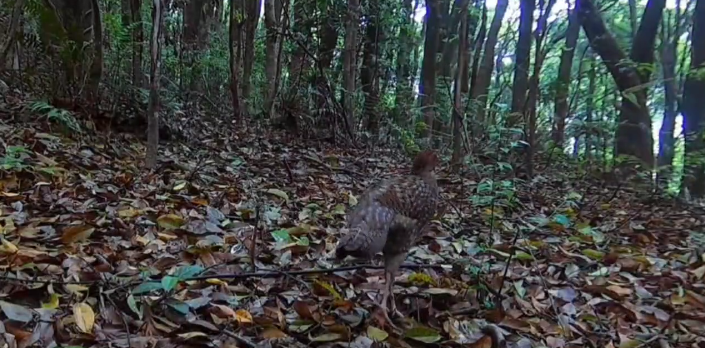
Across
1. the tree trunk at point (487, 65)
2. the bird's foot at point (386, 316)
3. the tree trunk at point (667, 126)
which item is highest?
the tree trunk at point (487, 65)

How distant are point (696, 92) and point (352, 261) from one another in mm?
5972

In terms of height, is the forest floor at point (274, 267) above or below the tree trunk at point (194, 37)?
below

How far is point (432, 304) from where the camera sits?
357 cm

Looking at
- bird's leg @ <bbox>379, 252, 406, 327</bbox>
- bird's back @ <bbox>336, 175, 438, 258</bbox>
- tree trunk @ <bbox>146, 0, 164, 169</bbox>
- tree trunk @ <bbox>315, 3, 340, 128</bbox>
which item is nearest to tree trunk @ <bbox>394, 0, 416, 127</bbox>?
tree trunk @ <bbox>315, 3, 340, 128</bbox>

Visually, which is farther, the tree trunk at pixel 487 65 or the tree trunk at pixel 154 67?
the tree trunk at pixel 487 65

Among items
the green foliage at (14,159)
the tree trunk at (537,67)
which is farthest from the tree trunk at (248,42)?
the green foliage at (14,159)

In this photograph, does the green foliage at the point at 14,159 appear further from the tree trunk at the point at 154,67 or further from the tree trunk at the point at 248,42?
the tree trunk at the point at 248,42

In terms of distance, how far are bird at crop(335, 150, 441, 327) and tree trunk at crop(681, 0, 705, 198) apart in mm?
4696

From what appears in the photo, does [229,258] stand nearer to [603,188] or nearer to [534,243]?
[534,243]

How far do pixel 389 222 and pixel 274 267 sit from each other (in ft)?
2.99

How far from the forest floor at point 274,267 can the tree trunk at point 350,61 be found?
131 inches

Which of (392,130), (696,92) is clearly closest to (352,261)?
(696,92)

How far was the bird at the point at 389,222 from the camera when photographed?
3.04m

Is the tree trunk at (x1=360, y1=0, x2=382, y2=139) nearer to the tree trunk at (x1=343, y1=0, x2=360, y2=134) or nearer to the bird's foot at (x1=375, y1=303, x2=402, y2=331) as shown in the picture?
the tree trunk at (x1=343, y1=0, x2=360, y2=134)
